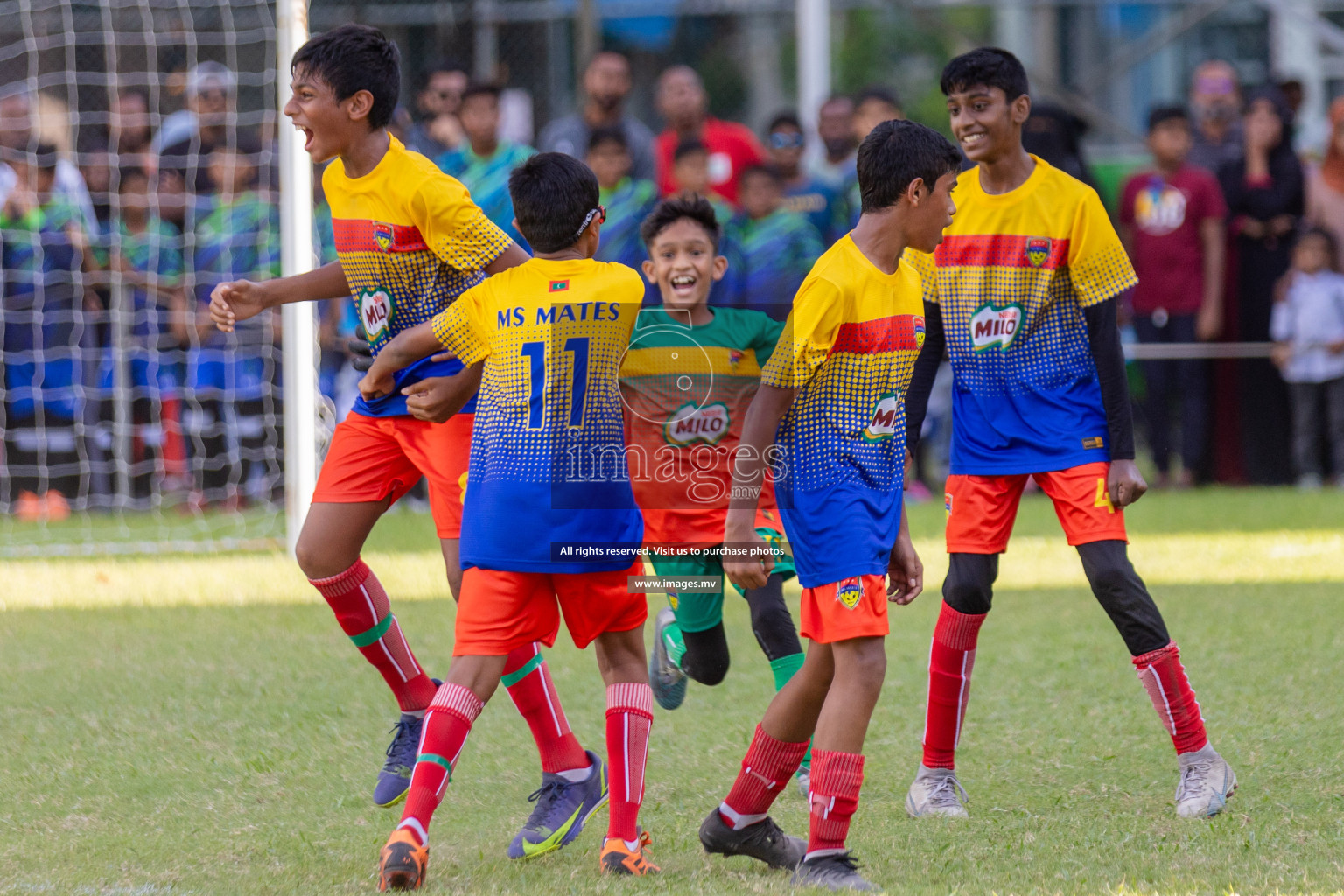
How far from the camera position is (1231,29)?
19203 mm

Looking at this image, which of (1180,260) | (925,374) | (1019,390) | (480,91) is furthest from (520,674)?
(1180,260)

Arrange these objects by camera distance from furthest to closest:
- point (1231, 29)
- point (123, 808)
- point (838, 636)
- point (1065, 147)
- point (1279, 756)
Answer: point (1231, 29) → point (1065, 147) → point (1279, 756) → point (123, 808) → point (838, 636)

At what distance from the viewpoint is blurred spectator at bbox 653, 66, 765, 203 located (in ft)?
34.9

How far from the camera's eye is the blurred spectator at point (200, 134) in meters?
11.0

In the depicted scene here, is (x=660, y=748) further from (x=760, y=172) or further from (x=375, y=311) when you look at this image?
(x=760, y=172)

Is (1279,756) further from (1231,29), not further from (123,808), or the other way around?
(1231,29)

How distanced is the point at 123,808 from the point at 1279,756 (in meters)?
3.32

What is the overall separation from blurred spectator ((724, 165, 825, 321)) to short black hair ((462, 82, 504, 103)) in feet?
5.32

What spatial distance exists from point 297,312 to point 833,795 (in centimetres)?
600

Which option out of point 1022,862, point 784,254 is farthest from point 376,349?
point 784,254

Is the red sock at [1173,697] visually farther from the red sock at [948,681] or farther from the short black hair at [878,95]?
the short black hair at [878,95]

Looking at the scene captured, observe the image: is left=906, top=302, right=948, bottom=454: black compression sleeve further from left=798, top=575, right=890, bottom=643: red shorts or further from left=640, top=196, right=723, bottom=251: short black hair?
left=640, top=196, right=723, bottom=251: short black hair

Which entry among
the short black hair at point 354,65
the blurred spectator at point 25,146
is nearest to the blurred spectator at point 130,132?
the blurred spectator at point 25,146

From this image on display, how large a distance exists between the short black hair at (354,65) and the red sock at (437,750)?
171cm
